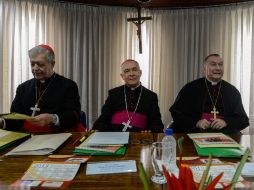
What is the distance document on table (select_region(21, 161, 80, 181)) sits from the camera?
139cm

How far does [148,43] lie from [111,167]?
3.99 meters

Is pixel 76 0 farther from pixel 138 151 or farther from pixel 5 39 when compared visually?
pixel 138 151

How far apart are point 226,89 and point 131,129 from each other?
4.10 feet

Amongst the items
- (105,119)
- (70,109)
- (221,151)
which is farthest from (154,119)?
(221,151)

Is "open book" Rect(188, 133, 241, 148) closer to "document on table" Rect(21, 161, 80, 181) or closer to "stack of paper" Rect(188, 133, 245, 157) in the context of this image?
"stack of paper" Rect(188, 133, 245, 157)

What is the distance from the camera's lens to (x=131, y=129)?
308 centimetres

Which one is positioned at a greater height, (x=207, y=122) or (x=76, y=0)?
(x=76, y=0)

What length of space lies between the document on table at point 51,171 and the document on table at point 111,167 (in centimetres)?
7

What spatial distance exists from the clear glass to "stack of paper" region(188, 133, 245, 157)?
39 centimetres

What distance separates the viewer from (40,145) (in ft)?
6.40

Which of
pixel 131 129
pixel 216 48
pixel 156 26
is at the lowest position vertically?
pixel 131 129

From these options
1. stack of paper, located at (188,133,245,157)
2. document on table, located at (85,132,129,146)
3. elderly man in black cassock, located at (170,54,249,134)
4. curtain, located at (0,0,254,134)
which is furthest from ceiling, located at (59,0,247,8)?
stack of paper, located at (188,133,245,157)

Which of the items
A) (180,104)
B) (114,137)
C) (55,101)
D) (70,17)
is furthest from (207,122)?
(70,17)

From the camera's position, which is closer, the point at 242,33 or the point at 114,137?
the point at 114,137
